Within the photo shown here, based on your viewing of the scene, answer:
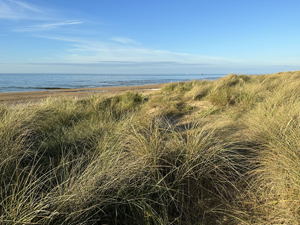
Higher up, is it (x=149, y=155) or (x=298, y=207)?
(x=149, y=155)

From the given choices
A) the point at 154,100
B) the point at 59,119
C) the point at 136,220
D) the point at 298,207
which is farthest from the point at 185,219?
the point at 154,100

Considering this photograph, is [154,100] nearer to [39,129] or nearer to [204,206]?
[39,129]

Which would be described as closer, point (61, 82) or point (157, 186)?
point (157, 186)

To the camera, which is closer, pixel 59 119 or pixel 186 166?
pixel 186 166

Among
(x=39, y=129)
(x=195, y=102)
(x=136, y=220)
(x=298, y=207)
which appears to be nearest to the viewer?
(x=298, y=207)

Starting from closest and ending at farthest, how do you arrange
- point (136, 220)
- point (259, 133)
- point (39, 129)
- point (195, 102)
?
1. point (136, 220)
2. point (259, 133)
3. point (39, 129)
4. point (195, 102)

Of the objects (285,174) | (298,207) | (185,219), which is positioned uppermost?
(285,174)

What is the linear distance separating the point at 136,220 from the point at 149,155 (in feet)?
2.15

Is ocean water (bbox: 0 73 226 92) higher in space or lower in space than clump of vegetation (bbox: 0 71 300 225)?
lower

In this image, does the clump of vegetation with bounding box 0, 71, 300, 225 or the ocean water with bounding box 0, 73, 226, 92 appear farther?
the ocean water with bounding box 0, 73, 226, 92

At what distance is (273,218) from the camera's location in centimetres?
182

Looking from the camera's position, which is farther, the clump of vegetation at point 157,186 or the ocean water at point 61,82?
the ocean water at point 61,82

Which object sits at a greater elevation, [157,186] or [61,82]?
[157,186]

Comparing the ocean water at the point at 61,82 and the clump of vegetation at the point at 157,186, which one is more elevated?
the clump of vegetation at the point at 157,186
